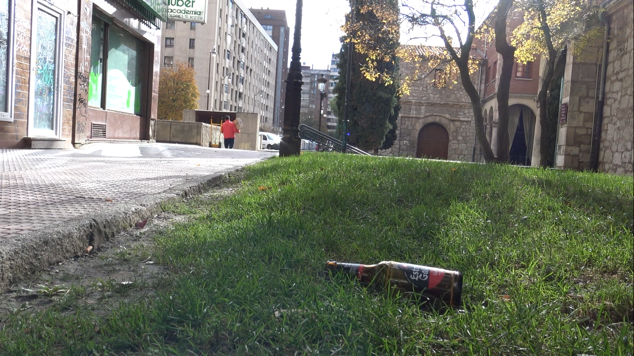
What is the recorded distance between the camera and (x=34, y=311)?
2232 mm

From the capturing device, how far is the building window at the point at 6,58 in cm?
1010

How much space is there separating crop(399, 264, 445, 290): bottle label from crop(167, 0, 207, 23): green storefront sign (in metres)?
18.0

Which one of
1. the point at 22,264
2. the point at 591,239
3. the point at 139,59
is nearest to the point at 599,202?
the point at 591,239

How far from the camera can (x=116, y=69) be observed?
1644cm

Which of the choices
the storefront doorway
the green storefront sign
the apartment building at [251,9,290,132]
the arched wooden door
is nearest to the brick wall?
the green storefront sign

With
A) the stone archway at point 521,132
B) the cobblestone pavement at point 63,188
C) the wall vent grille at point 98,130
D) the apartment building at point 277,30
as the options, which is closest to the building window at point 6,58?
the cobblestone pavement at point 63,188

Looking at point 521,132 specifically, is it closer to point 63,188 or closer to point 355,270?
point 63,188

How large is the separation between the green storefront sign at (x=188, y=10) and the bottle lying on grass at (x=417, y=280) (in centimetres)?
1784

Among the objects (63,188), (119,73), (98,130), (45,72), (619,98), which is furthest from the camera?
(119,73)

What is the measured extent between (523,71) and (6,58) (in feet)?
84.5

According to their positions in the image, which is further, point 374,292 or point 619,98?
point 619,98

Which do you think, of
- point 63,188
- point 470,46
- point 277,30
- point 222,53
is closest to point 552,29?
point 470,46

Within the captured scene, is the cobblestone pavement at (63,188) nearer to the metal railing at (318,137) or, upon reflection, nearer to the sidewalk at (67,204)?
the sidewalk at (67,204)

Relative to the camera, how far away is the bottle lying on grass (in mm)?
2307
